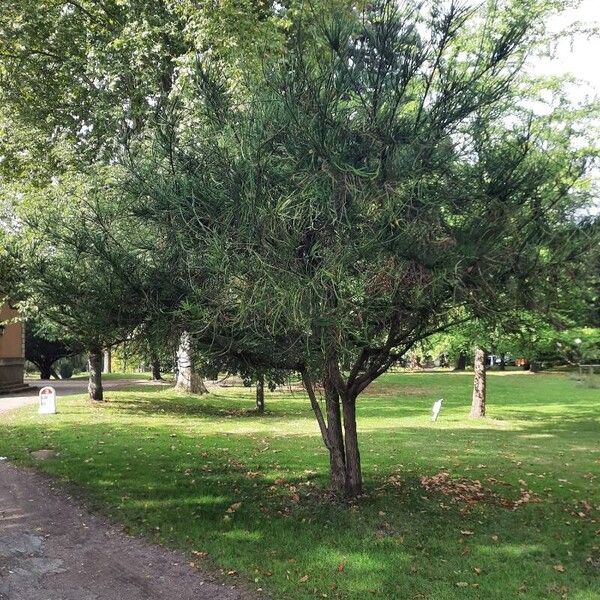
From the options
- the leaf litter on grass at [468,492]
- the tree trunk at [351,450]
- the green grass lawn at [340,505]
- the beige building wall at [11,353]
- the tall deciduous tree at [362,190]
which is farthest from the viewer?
the beige building wall at [11,353]

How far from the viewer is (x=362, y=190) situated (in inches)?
185

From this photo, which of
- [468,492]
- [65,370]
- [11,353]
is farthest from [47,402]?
[65,370]

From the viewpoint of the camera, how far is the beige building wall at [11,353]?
25141mm

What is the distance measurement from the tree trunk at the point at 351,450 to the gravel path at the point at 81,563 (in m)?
2.32

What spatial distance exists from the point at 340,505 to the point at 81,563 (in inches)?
114

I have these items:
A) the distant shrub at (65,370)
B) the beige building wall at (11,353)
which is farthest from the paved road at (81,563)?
the distant shrub at (65,370)

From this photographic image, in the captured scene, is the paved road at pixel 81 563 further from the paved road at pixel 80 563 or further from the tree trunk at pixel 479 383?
→ the tree trunk at pixel 479 383

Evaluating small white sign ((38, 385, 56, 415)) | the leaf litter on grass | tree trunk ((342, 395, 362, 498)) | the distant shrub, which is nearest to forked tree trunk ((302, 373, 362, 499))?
tree trunk ((342, 395, 362, 498))

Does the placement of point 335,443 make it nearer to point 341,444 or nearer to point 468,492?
point 341,444

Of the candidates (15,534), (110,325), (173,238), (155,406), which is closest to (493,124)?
Result: (173,238)

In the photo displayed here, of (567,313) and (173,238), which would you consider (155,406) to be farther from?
(567,313)

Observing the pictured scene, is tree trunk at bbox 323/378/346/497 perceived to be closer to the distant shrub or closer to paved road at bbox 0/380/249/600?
paved road at bbox 0/380/249/600

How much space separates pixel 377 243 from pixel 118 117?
723 cm

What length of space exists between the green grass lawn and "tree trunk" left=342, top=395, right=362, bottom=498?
0.23 m
